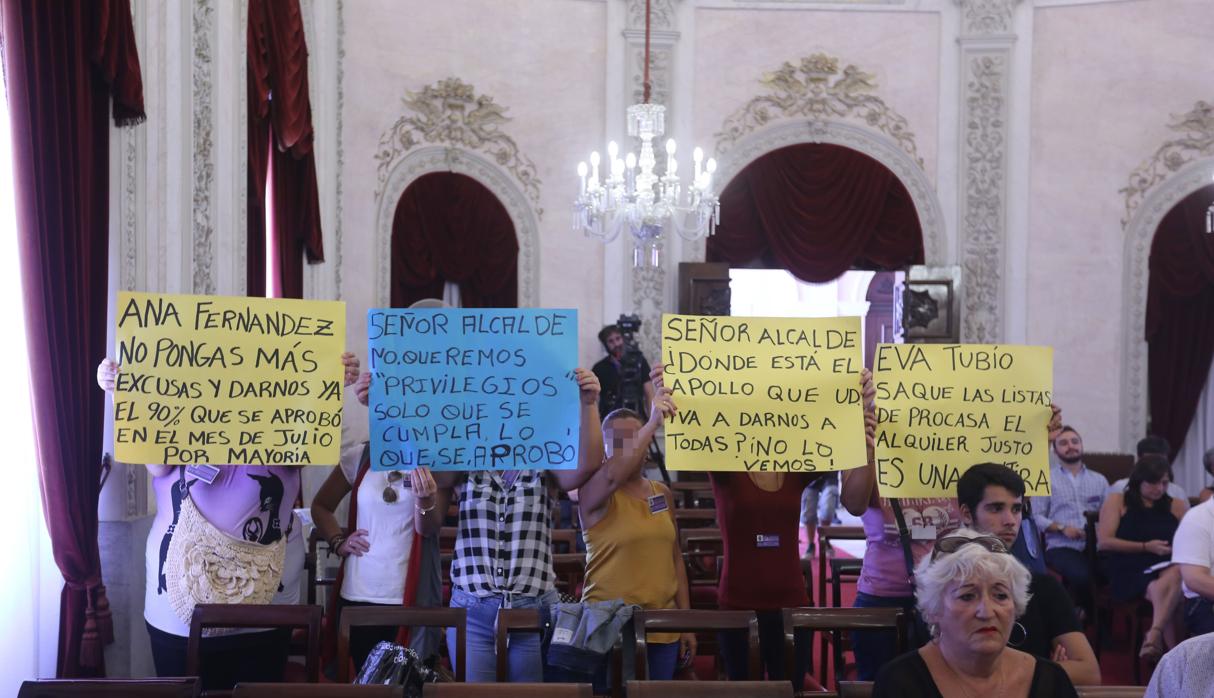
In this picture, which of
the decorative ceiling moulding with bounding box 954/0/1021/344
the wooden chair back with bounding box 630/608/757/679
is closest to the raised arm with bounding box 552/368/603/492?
the wooden chair back with bounding box 630/608/757/679

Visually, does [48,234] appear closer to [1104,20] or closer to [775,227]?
[775,227]

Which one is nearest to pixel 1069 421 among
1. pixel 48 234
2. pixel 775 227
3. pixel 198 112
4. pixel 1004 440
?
pixel 775 227

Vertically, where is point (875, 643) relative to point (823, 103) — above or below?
below

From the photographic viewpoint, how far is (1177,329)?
11188 millimetres

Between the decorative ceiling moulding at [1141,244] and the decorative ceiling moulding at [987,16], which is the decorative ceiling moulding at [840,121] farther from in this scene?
the decorative ceiling moulding at [1141,244]

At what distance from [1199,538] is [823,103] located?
24.6ft

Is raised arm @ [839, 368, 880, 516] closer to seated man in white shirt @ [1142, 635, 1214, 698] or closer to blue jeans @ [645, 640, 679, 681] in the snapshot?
blue jeans @ [645, 640, 679, 681]

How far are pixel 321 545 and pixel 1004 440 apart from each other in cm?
390

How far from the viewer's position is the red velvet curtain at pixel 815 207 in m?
11.4

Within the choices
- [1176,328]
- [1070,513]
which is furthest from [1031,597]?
[1176,328]

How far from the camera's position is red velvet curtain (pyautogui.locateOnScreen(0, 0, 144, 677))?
3.99 meters

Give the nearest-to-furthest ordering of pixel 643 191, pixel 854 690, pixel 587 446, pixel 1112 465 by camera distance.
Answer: pixel 854 690, pixel 587 446, pixel 643 191, pixel 1112 465

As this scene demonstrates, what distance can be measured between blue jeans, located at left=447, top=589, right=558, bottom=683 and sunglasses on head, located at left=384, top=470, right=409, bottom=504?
57cm

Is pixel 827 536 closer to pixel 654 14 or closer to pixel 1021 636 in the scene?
pixel 1021 636
